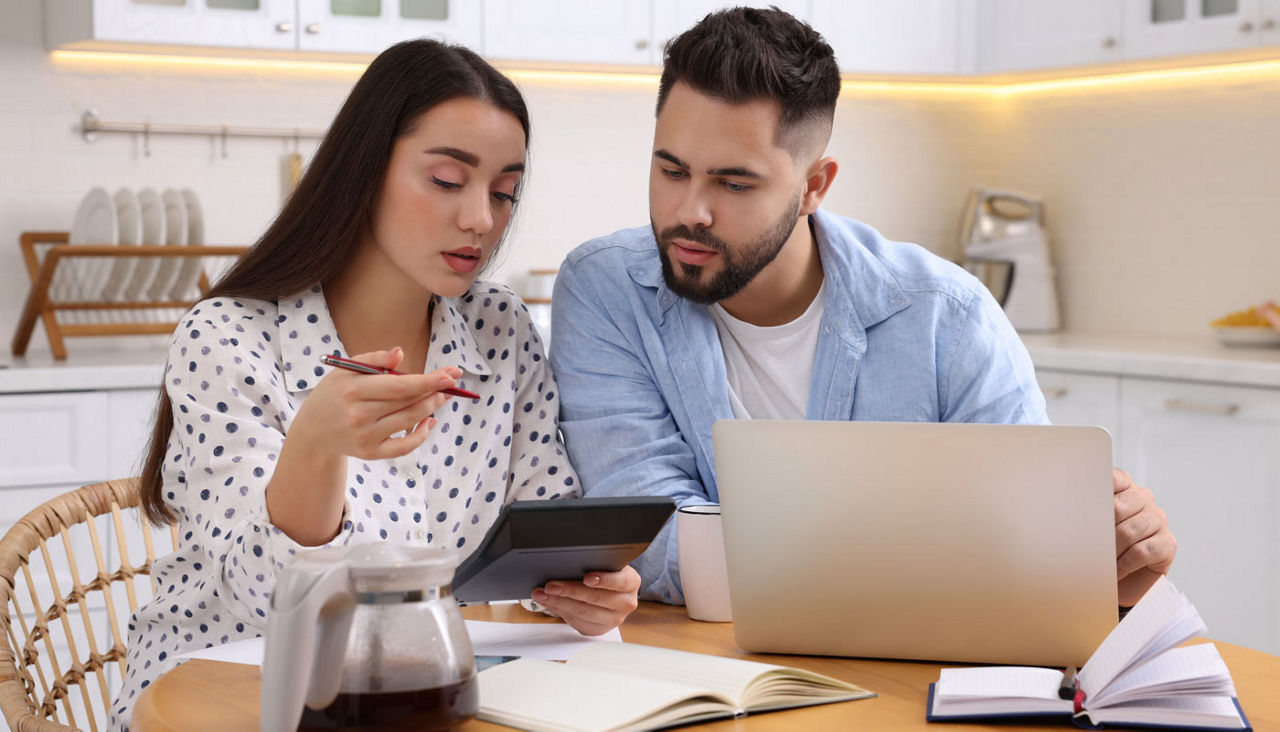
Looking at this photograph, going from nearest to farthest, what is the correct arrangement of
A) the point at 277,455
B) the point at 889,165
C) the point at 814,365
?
the point at 277,455 < the point at 814,365 < the point at 889,165

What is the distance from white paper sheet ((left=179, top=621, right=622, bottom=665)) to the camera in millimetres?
1282

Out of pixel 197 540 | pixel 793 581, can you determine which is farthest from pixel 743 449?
pixel 197 540

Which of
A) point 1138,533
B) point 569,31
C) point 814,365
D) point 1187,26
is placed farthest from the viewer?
point 569,31

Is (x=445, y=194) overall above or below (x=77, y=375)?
above

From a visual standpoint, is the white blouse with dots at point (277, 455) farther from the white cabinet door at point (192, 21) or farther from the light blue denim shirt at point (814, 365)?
the white cabinet door at point (192, 21)

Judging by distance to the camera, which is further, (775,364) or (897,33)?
(897,33)

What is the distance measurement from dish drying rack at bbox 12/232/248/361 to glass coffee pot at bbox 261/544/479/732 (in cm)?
204

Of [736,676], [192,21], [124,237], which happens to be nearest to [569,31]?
[192,21]

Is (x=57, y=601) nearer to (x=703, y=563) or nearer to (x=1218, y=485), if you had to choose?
(x=703, y=563)

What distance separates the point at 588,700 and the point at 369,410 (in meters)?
0.30

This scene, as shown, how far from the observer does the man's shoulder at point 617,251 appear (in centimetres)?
189

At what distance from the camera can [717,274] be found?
178 cm

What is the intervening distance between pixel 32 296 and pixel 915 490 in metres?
2.44

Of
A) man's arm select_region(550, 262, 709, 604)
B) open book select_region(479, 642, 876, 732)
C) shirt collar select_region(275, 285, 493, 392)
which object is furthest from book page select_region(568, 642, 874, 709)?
shirt collar select_region(275, 285, 493, 392)
